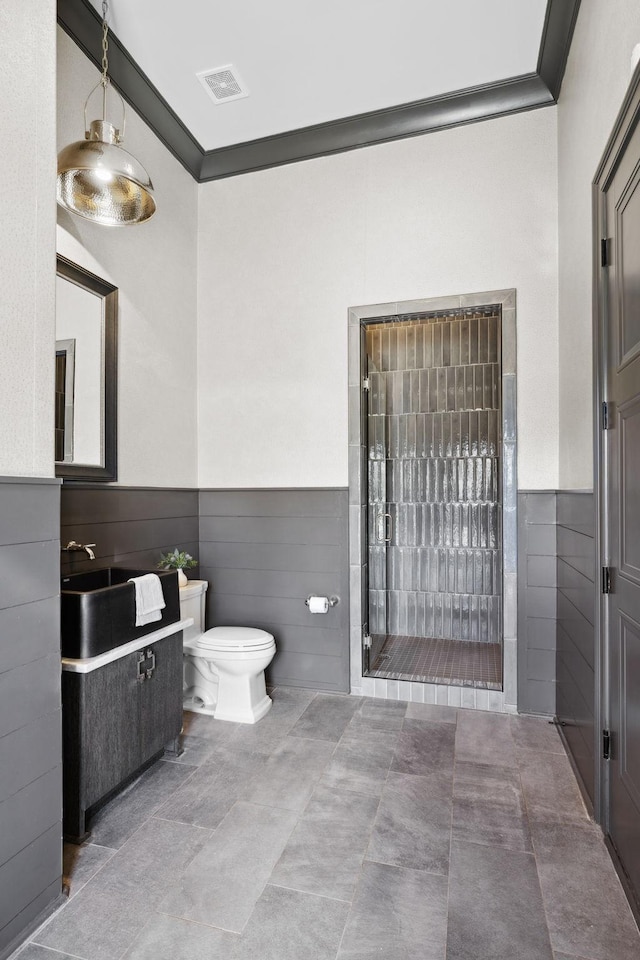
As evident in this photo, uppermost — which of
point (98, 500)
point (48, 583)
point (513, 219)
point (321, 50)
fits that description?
point (321, 50)

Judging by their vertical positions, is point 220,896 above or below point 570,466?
below

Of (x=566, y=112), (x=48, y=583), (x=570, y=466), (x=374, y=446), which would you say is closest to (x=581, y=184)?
(x=566, y=112)

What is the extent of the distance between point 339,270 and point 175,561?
76.9 inches

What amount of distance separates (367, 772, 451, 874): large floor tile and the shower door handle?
1.93 metres

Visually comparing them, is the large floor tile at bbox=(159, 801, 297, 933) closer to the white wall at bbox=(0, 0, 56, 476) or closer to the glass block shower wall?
the white wall at bbox=(0, 0, 56, 476)

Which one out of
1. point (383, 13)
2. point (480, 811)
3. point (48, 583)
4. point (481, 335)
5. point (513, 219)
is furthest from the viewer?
point (481, 335)

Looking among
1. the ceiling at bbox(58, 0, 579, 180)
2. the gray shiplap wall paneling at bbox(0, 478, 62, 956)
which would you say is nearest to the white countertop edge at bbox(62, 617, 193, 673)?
the gray shiplap wall paneling at bbox(0, 478, 62, 956)

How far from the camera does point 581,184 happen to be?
2.29 m

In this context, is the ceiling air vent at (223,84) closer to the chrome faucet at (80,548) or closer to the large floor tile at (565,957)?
the chrome faucet at (80,548)

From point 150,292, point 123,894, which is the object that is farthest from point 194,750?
point 150,292

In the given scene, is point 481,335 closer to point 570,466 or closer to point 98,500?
point 570,466

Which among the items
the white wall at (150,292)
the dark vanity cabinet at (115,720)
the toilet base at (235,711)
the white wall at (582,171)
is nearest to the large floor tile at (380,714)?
the toilet base at (235,711)

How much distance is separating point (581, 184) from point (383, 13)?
1.22m

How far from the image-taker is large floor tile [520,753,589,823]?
2043 mm
